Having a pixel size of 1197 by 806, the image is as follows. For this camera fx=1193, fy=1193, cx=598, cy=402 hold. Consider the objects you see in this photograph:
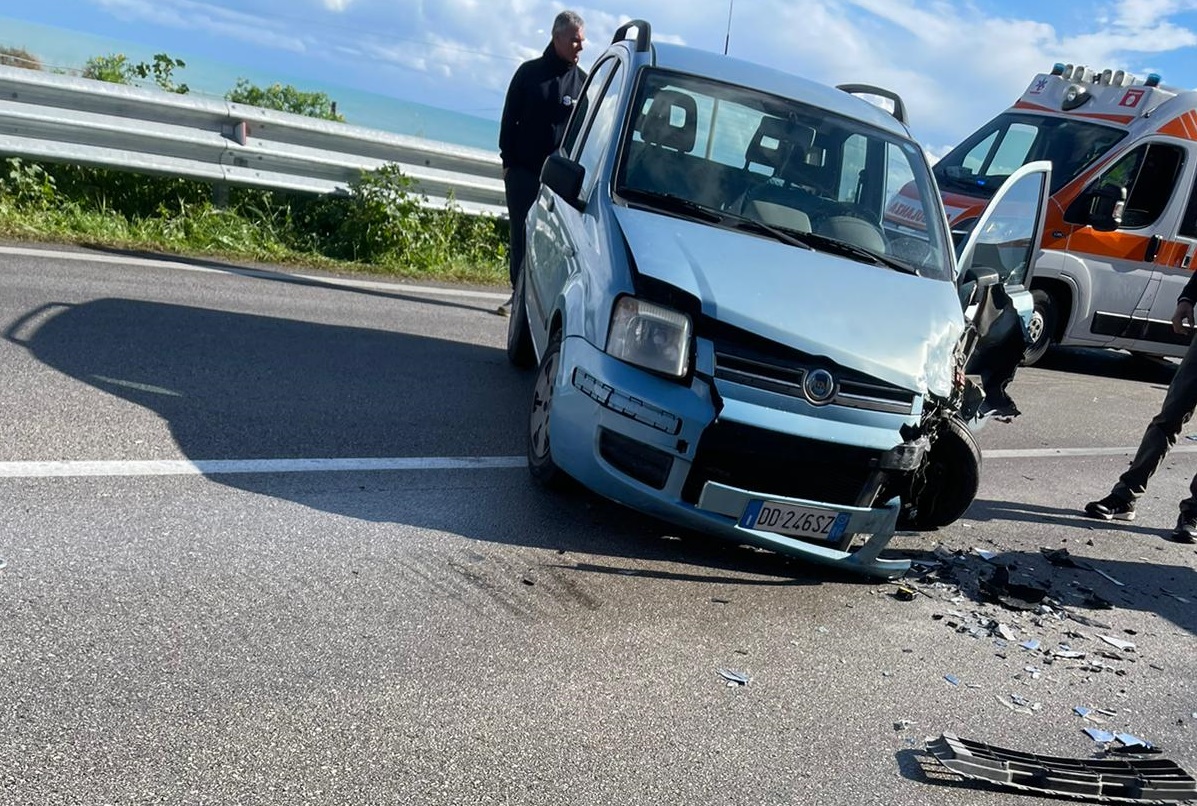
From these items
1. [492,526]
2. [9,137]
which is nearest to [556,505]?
[492,526]

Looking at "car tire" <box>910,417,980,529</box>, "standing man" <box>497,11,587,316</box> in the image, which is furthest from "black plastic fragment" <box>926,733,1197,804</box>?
"standing man" <box>497,11,587,316</box>

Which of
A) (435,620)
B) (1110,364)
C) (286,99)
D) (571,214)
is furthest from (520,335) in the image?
(286,99)

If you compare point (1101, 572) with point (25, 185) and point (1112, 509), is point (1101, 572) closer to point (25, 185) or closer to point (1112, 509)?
point (1112, 509)

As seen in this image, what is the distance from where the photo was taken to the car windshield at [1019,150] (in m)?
11.6

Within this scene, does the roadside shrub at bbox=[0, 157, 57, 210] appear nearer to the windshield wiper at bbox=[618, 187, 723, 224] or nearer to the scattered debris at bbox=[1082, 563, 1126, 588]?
the windshield wiper at bbox=[618, 187, 723, 224]

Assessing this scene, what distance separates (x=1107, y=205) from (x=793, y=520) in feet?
26.8

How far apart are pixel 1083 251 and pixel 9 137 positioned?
963cm

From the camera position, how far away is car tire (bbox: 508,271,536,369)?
7.39m

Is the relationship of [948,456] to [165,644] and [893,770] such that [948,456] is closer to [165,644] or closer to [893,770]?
[893,770]

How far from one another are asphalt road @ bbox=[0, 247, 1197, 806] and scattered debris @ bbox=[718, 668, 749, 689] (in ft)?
0.21

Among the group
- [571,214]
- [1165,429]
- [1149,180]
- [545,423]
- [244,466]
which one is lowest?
[244,466]

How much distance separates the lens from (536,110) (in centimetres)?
851

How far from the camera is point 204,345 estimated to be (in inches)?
271

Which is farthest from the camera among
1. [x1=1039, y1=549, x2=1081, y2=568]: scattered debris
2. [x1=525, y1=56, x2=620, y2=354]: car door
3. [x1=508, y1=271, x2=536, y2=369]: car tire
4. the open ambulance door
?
[x1=508, y1=271, x2=536, y2=369]: car tire
